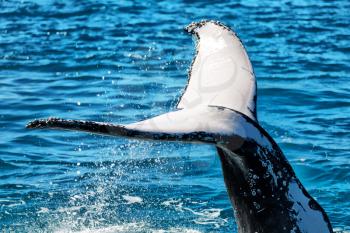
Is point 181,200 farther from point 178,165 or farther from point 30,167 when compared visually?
point 30,167

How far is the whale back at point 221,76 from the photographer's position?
5.13 meters

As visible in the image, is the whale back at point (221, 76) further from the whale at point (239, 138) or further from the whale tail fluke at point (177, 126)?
the whale tail fluke at point (177, 126)

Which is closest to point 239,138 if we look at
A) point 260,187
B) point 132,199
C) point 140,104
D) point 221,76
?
point 260,187

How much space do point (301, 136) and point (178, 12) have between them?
10688mm

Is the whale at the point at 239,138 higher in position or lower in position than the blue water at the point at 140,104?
higher

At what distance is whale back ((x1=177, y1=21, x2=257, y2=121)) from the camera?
5133mm

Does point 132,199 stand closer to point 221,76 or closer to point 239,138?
point 221,76

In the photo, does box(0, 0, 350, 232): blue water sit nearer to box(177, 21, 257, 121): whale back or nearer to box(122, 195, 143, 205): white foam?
box(122, 195, 143, 205): white foam

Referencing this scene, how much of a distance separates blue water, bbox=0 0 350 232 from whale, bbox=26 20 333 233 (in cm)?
253

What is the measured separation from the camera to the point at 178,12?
70.3 ft

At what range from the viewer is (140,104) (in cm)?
1277

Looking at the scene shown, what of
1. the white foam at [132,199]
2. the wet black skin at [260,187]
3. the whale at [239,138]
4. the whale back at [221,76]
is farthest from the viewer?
the white foam at [132,199]

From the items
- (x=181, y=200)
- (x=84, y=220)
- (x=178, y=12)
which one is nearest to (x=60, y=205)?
(x=84, y=220)

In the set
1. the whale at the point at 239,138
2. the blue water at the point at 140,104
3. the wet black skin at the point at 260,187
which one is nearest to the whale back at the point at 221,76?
the whale at the point at 239,138
